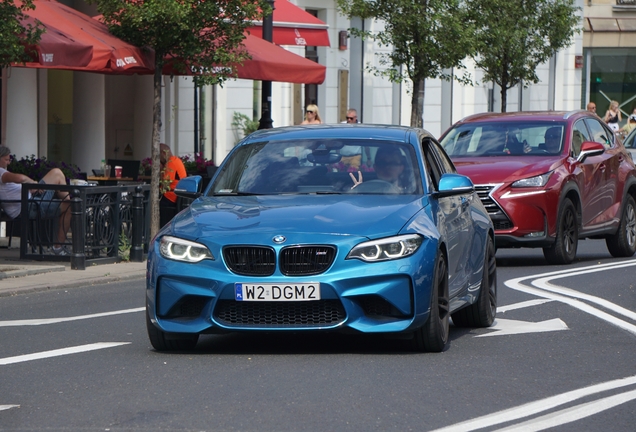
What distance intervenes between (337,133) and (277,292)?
1.95 meters

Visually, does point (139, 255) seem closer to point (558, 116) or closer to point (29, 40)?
point (29, 40)

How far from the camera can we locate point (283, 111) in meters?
32.0

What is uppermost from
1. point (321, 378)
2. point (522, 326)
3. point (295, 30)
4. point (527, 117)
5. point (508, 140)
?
point (295, 30)

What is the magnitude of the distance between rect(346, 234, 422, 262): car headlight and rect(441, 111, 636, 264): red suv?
288 inches

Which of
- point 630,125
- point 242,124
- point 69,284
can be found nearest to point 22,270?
point 69,284

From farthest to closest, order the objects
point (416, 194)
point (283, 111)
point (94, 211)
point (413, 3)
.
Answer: point (283, 111), point (413, 3), point (94, 211), point (416, 194)

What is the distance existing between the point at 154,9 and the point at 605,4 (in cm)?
3692

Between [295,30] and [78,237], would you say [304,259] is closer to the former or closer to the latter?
[78,237]

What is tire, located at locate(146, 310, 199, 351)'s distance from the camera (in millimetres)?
8812

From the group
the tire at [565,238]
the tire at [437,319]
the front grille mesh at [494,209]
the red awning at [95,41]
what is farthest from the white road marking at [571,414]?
the red awning at [95,41]

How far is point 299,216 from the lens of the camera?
868 cm

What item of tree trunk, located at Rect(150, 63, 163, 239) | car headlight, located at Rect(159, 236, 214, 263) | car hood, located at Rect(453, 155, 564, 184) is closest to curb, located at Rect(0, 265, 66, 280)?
tree trunk, located at Rect(150, 63, 163, 239)

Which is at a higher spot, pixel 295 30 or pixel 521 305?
pixel 295 30

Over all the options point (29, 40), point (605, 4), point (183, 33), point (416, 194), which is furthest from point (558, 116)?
point (605, 4)
